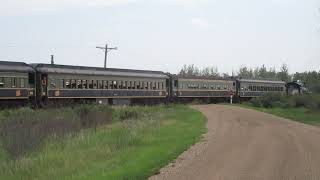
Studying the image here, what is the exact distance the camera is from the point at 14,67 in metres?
39.0

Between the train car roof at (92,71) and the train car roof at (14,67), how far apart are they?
1039 millimetres

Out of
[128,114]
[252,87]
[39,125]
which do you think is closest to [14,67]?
[128,114]

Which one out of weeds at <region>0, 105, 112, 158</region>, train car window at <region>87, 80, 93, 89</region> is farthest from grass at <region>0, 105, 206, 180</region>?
train car window at <region>87, 80, 93, 89</region>

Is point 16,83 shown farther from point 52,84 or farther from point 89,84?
point 89,84

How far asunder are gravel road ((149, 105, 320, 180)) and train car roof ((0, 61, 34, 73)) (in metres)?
18.3

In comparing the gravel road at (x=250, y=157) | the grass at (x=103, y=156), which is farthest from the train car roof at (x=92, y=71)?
the gravel road at (x=250, y=157)

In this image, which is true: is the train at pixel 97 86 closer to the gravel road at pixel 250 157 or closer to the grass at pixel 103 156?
the grass at pixel 103 156

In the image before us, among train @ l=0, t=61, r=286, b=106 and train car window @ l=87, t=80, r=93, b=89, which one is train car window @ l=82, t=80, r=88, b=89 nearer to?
train @ l=0, t=61, r=286, b=106

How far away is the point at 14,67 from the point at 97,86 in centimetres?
906

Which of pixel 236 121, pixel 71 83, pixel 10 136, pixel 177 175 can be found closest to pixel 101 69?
pixel 71 83

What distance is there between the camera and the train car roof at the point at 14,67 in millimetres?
38159

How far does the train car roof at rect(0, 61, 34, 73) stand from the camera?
3816 cm

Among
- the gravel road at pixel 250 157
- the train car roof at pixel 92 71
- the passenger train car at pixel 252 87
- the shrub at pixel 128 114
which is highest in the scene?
the train car roof at pixel 92 71

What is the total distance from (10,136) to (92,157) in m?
5.81
